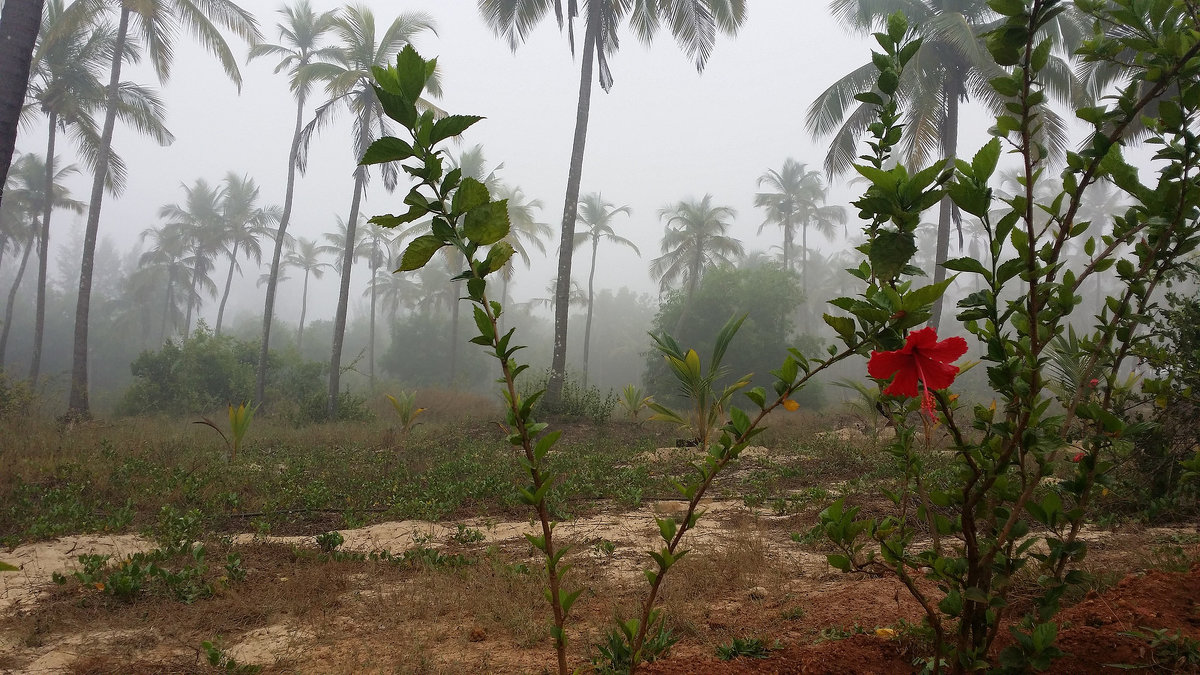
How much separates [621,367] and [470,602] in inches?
1421

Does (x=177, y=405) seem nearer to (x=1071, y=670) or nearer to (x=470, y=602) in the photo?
(x=470, y=602)

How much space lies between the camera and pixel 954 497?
104cm

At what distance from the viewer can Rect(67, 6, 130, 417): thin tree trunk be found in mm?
11062

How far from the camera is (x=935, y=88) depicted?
40.2 feet

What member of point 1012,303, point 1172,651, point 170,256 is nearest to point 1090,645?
point 1172,651

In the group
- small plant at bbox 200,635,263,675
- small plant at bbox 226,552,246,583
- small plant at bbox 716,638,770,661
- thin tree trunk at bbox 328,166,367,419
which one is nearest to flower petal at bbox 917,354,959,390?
small plant at bbox 716,638,770,661

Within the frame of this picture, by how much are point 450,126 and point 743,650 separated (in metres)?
1.66

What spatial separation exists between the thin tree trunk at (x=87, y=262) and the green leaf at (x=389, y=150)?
40.9 ft

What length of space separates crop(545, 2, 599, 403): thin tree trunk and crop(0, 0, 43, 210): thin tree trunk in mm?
7110

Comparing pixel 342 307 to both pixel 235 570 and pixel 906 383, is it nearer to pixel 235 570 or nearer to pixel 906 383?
pixel 235 570

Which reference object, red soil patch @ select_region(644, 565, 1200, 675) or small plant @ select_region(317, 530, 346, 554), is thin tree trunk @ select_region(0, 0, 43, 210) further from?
red soil patch @ select_region(644, 565, 1200, 675)

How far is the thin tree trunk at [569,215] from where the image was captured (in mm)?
10852

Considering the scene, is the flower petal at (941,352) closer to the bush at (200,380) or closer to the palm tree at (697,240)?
the bush at (200,380)

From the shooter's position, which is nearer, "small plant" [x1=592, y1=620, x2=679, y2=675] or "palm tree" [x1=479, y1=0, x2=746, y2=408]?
"small plant" [x1=592, y1=620, x2=679, y2=675]
